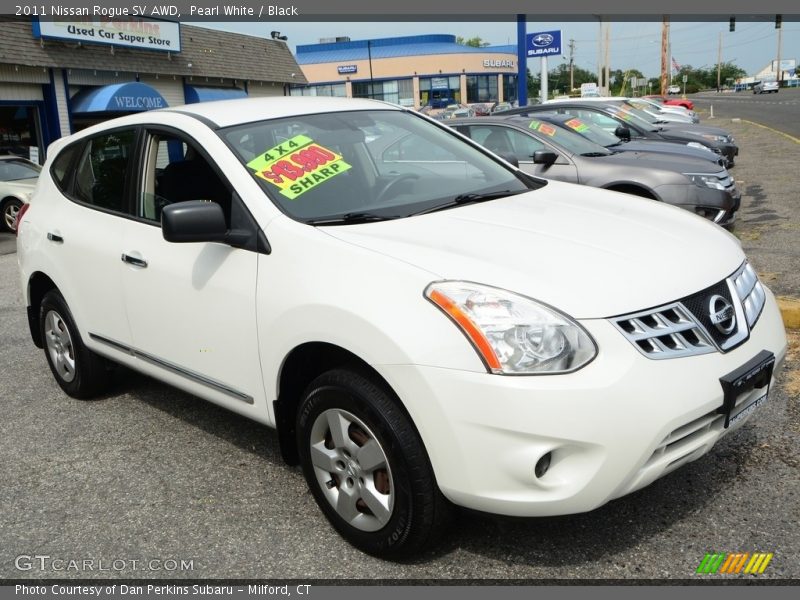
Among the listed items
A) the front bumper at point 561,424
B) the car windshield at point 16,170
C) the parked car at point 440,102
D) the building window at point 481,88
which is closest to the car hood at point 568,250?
the front bumper at point 561,424

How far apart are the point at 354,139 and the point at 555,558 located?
219 centimetres

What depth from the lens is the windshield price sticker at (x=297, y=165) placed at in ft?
11.0

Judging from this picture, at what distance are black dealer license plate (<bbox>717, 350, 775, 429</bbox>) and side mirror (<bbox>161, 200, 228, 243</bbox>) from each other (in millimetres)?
2012

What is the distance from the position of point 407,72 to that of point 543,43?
203ft

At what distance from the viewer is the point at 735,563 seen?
2.79m

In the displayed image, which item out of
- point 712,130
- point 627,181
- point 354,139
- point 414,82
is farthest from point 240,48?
point 414,82

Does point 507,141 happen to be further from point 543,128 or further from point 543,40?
point 543,40

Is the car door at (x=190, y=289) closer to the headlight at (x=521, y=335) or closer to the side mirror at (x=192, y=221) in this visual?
the side mirror at (x=192, y=221)

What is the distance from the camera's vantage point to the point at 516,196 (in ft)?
12.4

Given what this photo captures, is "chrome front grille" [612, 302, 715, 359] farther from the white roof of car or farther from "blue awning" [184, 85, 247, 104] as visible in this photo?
"blue awning" [184, 85, 247, 104]

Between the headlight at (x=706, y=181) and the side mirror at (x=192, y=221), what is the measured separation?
619 centimetres

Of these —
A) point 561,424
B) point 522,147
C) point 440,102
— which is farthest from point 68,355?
point 440,102
